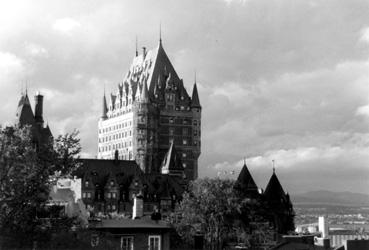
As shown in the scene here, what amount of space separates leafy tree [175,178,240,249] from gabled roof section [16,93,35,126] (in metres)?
39.1

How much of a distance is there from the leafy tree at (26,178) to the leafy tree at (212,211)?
31.6m

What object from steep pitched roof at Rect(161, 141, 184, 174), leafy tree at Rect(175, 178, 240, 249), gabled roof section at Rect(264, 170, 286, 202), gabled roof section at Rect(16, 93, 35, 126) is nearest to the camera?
leafy tree at Rect(175, 178, 240, 249)

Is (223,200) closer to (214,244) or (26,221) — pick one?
(214,244)

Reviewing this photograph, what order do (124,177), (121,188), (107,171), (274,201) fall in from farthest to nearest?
1. (124,177)
2. (107,171)
3. (121,188)
4. (274,201)

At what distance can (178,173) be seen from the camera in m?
161

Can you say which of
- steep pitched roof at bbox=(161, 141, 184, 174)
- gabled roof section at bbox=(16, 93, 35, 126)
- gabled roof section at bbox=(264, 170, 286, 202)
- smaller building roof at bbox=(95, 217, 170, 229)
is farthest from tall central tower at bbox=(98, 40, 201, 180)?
smaller building roof at bbox=(95, 217, 170, 229)

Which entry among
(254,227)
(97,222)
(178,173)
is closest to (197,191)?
(254,227)

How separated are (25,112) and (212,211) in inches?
1797

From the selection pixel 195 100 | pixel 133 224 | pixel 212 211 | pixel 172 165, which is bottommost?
pixel 133 224

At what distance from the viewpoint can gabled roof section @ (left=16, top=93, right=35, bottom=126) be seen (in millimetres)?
121625

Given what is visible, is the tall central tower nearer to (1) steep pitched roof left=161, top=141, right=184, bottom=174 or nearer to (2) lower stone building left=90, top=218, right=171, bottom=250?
(1) steep pitched roof left=161, top=141, right=184, bottom=174

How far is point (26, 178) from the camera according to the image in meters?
50.2

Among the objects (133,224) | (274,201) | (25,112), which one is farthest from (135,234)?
(274,201)

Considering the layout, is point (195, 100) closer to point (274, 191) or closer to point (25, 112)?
point (274, 191)
